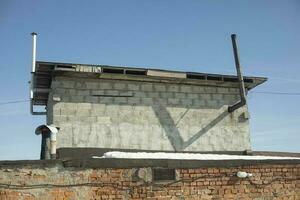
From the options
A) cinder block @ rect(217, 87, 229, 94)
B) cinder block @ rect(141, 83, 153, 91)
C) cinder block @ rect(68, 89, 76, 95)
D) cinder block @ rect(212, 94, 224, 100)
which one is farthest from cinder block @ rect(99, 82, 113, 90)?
cinder block @ rect(217, 87, 229, 94)

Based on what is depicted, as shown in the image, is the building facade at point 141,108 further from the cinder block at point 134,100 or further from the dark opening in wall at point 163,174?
the dark opening in wall at point 163,174

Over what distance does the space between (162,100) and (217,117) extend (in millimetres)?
2108

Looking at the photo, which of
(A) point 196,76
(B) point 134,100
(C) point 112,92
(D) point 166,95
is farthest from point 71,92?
(A) point 196,76

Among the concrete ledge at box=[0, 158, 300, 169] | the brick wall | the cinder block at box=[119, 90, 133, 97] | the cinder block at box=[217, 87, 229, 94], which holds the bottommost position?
the brick wall

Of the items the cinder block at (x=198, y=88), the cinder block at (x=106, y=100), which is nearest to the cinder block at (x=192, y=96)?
the cinder block at (x=198, y=88)

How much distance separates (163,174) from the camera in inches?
320

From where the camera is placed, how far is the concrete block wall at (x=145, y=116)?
38.9 ft

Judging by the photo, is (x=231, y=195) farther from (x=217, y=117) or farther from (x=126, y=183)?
(x=217, y=117)

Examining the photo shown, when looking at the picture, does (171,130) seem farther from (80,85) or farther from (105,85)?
(80,85)

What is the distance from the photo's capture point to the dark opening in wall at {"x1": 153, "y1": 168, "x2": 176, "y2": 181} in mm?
8078

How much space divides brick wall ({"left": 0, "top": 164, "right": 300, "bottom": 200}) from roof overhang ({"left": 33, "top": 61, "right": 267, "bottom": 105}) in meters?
5.03

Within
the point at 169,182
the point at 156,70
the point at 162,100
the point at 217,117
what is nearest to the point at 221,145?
the point at 217,117

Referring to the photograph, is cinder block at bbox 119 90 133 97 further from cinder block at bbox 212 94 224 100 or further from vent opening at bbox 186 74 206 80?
cinder block at bbox 212 94 224 100

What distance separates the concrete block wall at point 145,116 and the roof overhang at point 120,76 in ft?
0.63
